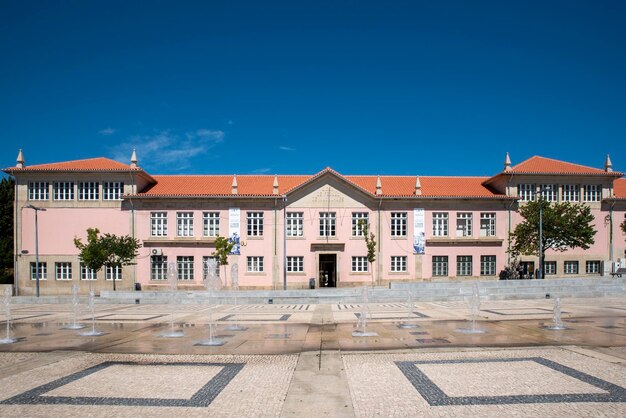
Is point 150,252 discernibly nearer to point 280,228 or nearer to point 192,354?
point 280,228

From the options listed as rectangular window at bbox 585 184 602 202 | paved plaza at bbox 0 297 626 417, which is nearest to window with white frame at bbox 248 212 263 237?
paved plaza at bbox 0 297 626 417

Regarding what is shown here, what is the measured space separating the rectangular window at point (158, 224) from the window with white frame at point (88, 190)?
539 cm

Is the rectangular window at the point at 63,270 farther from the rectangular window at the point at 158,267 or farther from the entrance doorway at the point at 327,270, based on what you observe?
the entrance doorway at the point at 327,270

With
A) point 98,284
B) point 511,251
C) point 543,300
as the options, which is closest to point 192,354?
point 543,300

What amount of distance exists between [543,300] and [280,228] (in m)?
21.7

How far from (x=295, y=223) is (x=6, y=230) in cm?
3513

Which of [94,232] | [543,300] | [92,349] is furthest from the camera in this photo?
[94,232]

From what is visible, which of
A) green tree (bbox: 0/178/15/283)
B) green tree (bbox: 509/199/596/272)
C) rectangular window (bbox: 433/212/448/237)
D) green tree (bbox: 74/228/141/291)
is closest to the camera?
green tree (bbox: 74/228/141/291)

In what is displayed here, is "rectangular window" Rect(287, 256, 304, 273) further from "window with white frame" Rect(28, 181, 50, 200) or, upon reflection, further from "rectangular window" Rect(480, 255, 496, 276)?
"window with white frame" Rect(28, 181, 50, 200)

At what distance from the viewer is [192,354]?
10.6 m

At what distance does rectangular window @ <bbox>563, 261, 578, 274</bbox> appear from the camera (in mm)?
40500

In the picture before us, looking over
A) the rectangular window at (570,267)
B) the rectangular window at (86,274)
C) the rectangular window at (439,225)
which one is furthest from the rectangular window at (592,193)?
the rectangular window at (86,274)

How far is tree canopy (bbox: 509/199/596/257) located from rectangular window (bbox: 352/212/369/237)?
13186mm

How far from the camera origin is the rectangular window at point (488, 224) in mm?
40344
